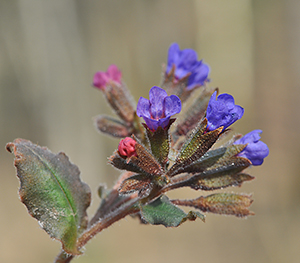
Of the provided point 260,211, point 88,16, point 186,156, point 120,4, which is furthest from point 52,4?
point 186,156

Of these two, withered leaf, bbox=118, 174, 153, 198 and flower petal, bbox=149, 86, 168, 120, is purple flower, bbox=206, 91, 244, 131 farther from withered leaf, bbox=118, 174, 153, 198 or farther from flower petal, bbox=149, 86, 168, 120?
withered leaf, bbox=118, 174, 153, 198

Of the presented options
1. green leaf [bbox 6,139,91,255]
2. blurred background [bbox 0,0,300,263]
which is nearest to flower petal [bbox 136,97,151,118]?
green leaf [bbox 6,139,91,255]

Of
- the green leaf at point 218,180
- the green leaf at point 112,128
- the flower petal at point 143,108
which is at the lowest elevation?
the green leaf at point 218,180

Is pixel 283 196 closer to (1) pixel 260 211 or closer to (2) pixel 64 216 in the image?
(1) pixel 260 211

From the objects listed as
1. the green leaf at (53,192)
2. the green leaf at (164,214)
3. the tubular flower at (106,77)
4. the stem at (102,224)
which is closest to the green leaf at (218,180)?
the green leaf at (164,214)

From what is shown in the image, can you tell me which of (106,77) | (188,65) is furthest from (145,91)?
(188,65)

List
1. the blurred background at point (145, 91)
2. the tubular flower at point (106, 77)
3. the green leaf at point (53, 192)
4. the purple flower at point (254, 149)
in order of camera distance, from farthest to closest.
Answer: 1. the blurred background at point (145, 91)
2. the tubular flower at point (106, 77)
3. the purple flower at point (254, 149)
4. the green leaf at point (53, 192)

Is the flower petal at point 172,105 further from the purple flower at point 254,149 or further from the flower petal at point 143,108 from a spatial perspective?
the purple flower at point 254,149

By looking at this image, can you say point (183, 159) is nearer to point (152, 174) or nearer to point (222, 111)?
point (152, 174)
